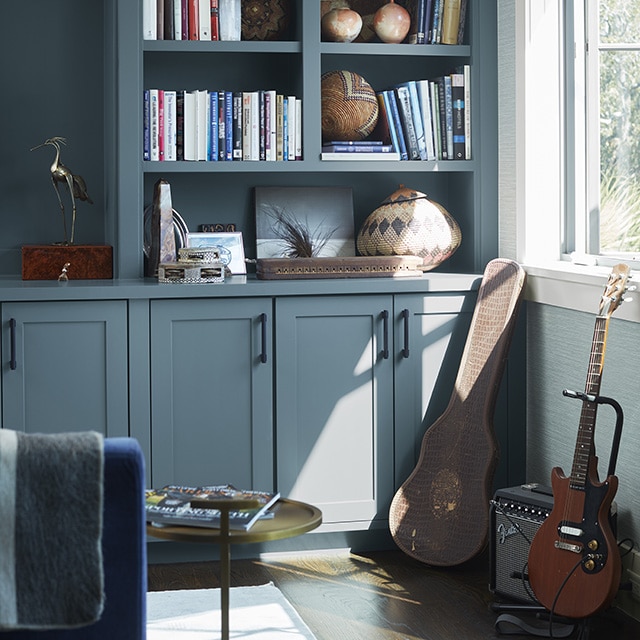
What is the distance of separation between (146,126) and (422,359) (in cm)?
128

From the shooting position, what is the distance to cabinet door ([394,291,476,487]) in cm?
360

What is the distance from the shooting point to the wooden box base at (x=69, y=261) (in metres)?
3.62

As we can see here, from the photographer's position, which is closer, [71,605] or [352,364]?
[71,605]

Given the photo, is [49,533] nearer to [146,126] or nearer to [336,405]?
[336,405]

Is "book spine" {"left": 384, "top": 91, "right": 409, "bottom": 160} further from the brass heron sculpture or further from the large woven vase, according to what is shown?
the brass heron sculpture

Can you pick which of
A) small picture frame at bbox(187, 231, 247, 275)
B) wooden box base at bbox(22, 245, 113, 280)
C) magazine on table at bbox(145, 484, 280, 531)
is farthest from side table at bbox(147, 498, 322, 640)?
small picture frame at bbox(187, 231, 247, 275)

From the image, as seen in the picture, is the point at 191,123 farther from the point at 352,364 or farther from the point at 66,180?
the point at 352,364

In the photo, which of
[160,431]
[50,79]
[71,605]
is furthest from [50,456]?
[50,79]

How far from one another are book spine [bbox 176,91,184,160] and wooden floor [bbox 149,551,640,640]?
1452mm

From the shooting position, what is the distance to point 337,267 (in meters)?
3.66

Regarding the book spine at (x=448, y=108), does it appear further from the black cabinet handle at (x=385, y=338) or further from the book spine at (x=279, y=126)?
the black cabinet handle at (x=385, y=338)

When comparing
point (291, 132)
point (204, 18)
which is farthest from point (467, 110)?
point (204, 18)

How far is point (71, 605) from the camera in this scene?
1641 mm

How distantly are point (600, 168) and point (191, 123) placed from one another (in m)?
1.43
